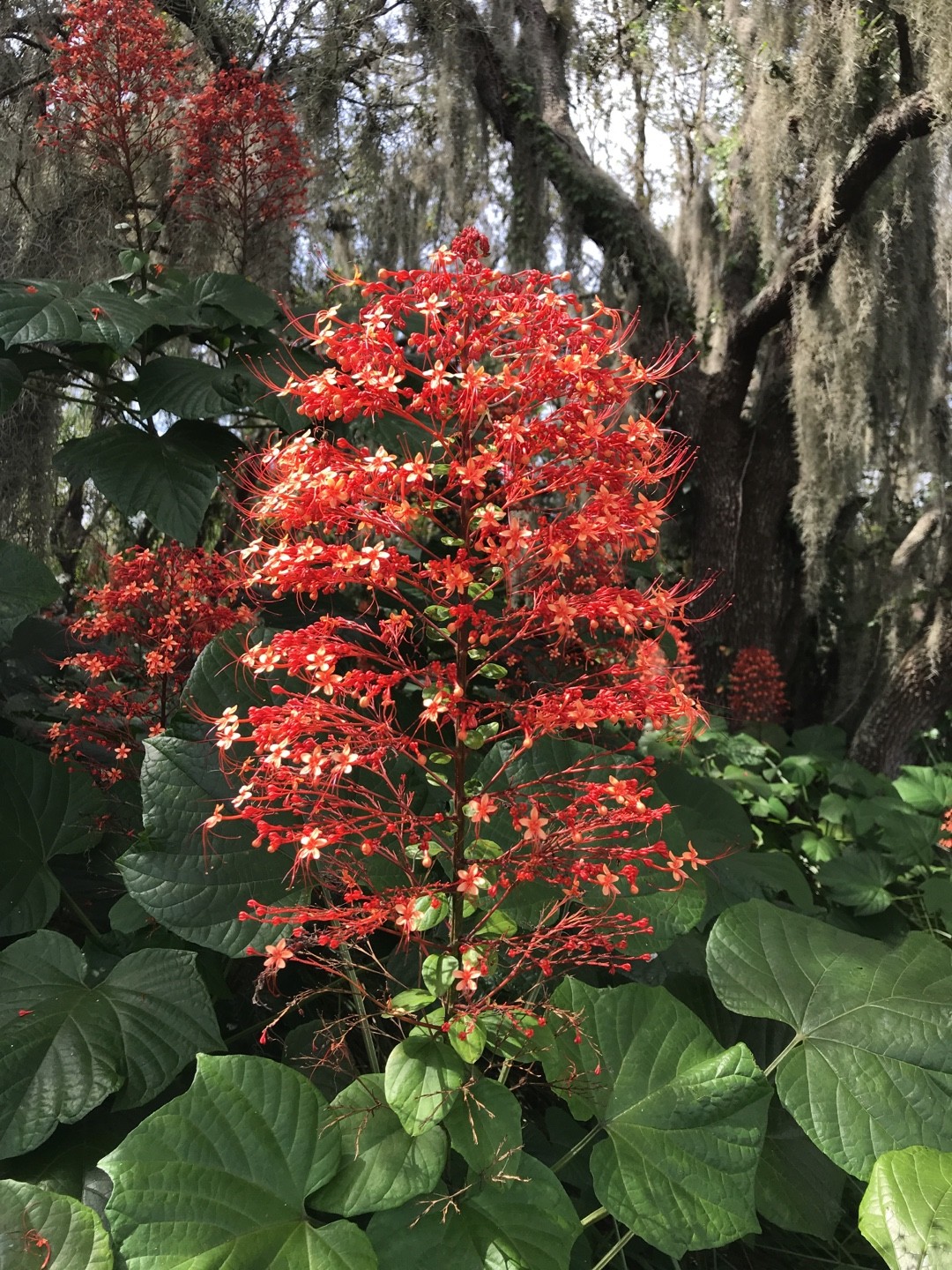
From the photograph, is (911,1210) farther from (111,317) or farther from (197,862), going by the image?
(111,317)

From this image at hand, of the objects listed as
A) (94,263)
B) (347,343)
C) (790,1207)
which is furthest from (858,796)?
(94,263)

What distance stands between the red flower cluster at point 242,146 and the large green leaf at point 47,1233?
234cm

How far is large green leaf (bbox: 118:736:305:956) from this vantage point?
112 cm

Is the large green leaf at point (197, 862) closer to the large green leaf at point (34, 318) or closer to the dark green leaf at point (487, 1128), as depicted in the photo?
the dark green leaf at point (487, 1128)

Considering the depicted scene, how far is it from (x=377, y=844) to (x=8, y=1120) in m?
0.56

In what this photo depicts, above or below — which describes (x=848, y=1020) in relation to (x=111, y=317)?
below

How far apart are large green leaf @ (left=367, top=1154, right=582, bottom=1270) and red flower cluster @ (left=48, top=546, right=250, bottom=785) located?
32.6 inches

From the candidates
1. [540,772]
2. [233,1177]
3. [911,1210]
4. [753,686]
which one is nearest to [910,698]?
[753,686]

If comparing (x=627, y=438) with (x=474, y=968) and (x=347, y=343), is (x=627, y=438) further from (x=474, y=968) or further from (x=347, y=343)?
(x=474, y=968)

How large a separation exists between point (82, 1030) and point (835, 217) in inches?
174

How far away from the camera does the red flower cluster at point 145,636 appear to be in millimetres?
1507

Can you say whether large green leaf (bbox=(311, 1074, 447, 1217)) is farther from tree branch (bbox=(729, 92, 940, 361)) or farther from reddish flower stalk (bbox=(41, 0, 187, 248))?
tree branch (bbox=(729, 92, 940, 361))

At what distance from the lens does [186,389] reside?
5.90ft

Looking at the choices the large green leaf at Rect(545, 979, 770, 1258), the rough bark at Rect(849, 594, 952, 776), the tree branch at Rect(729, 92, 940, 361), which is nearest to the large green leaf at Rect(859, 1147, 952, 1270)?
the large green leaf at Rect(545, 979, 770, 1258)
